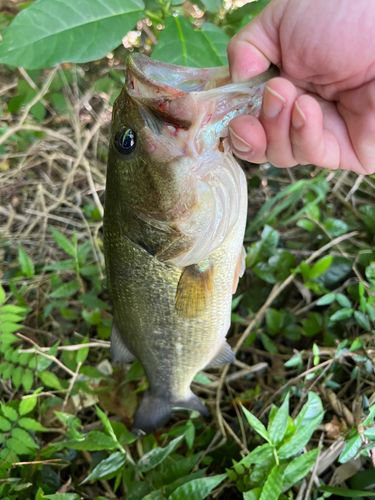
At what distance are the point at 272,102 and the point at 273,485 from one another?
139 cm

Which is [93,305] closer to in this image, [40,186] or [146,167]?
[146,167]

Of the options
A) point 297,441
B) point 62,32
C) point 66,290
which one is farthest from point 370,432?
point 62,32

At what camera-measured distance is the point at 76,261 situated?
211 centimetres

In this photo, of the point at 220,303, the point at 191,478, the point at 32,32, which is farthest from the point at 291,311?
the point at 32,32

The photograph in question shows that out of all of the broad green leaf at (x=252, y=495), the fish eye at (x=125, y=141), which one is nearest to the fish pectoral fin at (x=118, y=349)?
the broad green leaf at (x=252, y=495)

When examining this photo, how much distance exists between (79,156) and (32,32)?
1.70 metres

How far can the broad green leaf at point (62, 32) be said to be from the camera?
1371 millimetres

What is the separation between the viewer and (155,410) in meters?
1.85

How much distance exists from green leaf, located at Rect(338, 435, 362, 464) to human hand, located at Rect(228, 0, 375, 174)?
3.75ft

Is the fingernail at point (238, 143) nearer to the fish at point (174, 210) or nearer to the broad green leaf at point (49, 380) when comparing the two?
the fish at point (174, 210)

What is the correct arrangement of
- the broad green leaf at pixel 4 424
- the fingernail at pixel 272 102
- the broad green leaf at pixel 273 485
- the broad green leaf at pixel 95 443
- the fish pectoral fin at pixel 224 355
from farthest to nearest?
the fish pectoral fin at pixel 224 355 < the broad green leaf at pixel 4 424 < the broad green leaf at pixel 95 443 < the broad green leaf at pixel 273 485 < the fingernail at pixel 272 102

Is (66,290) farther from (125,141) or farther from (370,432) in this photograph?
(370,432)

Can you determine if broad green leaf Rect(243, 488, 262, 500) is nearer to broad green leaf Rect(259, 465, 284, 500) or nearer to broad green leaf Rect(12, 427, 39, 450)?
broad green leaf Rect(259, 465, 284, 500)

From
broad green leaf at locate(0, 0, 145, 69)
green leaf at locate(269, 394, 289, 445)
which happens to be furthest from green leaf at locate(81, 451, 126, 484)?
broad green leaf at locate(0, 0, 145, 69)
